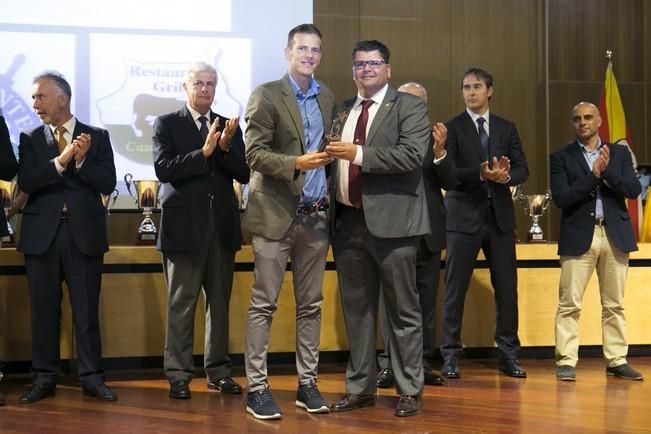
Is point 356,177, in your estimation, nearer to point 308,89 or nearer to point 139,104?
point 308,89

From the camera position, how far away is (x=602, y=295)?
16.2 ft

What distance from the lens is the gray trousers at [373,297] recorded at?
3.79 metres

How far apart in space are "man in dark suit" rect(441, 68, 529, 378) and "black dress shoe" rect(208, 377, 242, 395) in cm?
121

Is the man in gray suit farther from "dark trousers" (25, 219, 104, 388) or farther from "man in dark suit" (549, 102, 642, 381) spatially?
"man in dark suit" (549, 102, 642, 381)

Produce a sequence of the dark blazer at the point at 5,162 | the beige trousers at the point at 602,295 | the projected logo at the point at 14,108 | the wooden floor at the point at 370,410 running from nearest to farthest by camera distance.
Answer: the wooden floor at the point at 370,410 < the dark blazer at the point at 5,162 < the beige trousers at the point at 602,295 < the projected logo at the point at 14,108

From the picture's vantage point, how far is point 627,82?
7.68m

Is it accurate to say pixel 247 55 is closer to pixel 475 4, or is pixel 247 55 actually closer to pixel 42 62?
pixel 42 62

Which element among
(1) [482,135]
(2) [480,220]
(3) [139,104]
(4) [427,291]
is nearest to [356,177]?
(4) [427,291]

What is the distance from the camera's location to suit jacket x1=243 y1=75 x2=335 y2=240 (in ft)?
12.1

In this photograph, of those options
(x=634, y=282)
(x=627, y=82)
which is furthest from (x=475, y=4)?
(x=634, y=282)

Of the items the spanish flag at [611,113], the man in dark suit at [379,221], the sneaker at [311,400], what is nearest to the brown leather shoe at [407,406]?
the man in dark suit at [379,221]

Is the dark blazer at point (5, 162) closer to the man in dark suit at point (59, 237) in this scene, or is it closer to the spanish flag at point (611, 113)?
the man in dark suit at point (59, 237)

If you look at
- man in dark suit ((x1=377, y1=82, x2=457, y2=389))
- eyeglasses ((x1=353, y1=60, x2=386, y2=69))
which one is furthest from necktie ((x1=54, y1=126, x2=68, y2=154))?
man in dark suit ((x1=377, y1=82, x2=457, y2=389))

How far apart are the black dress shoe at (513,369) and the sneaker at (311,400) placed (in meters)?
1.40
